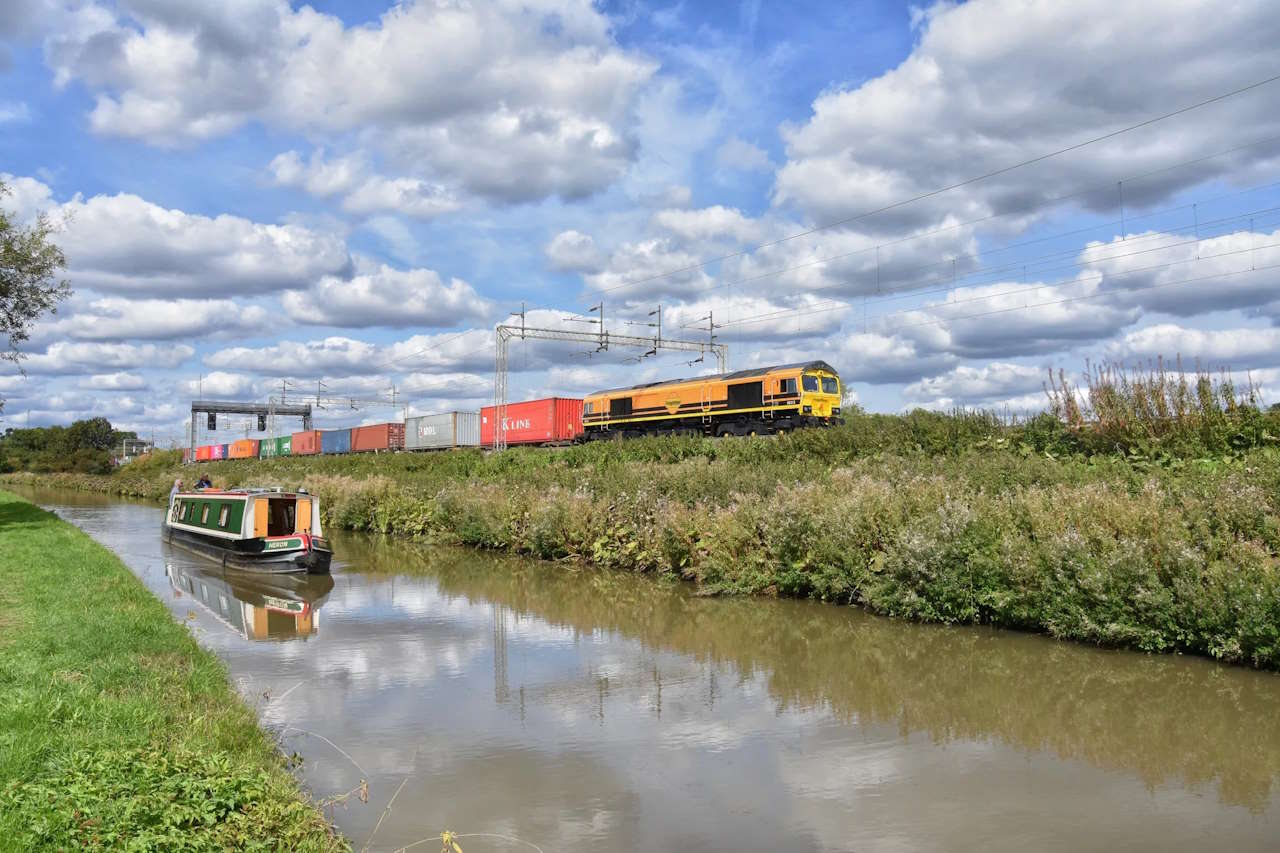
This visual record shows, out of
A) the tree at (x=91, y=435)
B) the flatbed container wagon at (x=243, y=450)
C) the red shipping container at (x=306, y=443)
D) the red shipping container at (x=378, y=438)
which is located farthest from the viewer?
the tree at (x=91, y=435)

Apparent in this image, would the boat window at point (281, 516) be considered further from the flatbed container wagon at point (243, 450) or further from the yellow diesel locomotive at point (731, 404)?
the flatbed container wagon at point (243, 450)

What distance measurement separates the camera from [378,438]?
5781cm

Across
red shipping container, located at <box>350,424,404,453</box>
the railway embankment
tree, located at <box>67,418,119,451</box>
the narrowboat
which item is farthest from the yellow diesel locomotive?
tree, located at <box>67,418,119,451</box>

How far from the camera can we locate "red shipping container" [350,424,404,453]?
5653cm

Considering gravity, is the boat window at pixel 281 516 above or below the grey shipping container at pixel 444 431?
below

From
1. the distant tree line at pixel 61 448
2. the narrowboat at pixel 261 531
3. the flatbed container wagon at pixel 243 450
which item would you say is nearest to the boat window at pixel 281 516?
the narrowboat at pixel 261 531

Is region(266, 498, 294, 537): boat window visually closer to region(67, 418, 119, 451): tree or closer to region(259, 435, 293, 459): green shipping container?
region(259, 435, 293, 459): green shipping container

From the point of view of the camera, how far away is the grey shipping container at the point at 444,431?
5038cm

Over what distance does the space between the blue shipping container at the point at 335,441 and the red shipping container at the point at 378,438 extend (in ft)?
2.23

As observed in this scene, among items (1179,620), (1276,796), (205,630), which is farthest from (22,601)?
(1179,620)

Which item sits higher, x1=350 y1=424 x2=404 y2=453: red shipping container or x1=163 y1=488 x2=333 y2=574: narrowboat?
x1=350 y1=424 x2=404 y2=453: red shipping container

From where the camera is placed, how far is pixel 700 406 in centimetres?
3309

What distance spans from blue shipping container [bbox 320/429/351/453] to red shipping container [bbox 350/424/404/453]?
680 mm

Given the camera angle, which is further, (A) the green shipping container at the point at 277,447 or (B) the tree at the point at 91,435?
(B) the tree at the point at 91,435
